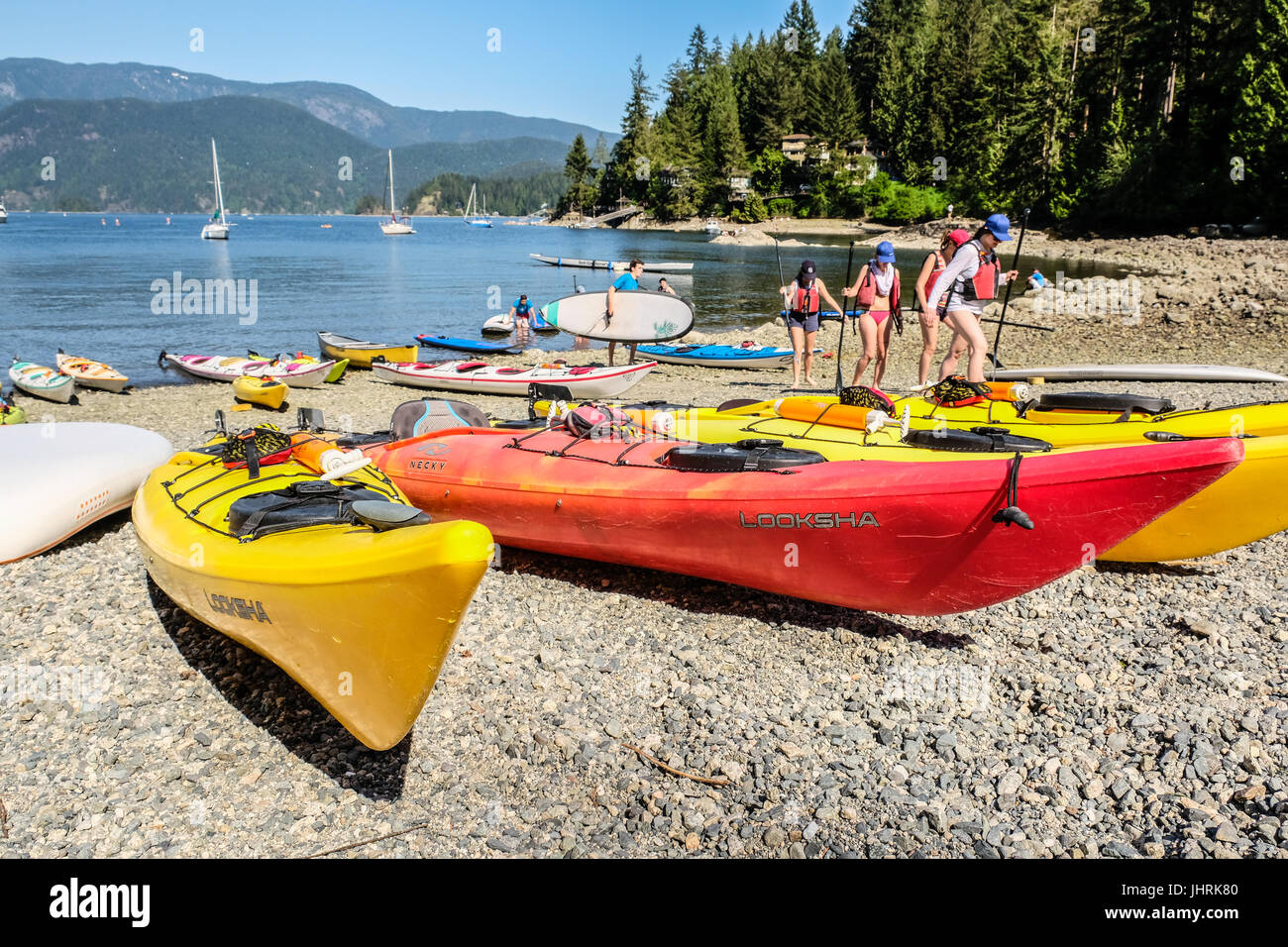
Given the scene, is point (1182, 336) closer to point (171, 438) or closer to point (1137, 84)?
point (171, 438)

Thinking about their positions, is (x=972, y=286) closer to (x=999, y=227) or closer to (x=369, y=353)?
(x=999, y=227)

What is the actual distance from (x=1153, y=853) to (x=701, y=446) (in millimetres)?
3671

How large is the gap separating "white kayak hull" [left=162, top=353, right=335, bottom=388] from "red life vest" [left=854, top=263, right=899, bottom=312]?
10083 mm

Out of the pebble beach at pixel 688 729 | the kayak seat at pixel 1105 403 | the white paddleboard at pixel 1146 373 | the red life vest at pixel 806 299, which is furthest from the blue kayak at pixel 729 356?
the pebble beach at pixel 688 729

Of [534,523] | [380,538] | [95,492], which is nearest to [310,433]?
[534,523]

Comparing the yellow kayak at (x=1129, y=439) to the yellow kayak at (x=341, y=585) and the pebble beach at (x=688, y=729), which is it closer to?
the pebble beach at (x=688, y=729)

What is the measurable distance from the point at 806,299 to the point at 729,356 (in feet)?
16.8

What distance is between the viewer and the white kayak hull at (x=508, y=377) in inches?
517

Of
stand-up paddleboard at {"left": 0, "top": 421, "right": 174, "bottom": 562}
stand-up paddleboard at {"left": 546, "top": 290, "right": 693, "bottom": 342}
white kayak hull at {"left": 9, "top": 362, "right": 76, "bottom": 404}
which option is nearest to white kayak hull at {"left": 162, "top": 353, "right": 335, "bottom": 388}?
white kayak hull at {"left": 9, "top": 362, "right": 76, "bottom": 404}

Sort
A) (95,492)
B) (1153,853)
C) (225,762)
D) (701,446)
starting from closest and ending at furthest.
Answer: (1153,853), (225,762), (701,446), (95,492)

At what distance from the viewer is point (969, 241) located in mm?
9109
